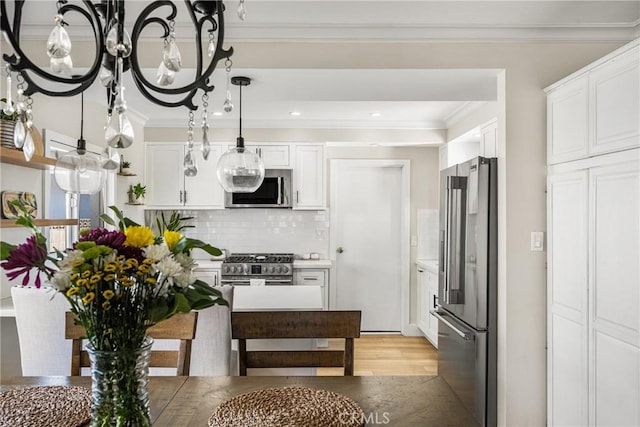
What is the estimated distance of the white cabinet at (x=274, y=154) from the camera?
4.96 meters

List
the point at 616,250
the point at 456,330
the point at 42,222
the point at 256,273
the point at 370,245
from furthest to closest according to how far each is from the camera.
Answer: the point at 370,245 → the point at 256,273 → the point at 456,330 → the point at 42,222 → the point at 616,250

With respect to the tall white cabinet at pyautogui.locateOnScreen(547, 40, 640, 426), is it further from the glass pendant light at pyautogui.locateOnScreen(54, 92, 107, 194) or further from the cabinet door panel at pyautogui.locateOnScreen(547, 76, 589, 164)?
the glass pendant light at pyautogui.locateOnScreen(54, 92, 107, 194)

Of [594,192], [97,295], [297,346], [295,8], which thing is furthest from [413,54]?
[97,295]

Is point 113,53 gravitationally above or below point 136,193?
above

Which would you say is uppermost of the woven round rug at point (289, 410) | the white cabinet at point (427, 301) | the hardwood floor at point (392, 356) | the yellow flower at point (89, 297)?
the yellow flower at point (89, 297)

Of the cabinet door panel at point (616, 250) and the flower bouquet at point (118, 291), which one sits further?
the cabinet door panel at point (616, 250)

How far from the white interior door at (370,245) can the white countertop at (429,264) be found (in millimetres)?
287

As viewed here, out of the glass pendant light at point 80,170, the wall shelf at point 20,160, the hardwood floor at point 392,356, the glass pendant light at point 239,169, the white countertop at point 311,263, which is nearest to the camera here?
the glass pendant light at point 80,170

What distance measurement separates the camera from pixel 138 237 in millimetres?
1005

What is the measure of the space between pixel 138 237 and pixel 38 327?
5.04 feet

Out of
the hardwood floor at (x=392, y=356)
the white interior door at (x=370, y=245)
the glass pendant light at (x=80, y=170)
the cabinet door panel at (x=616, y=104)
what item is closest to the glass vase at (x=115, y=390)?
the glass pendant light at (x=80, y=170)

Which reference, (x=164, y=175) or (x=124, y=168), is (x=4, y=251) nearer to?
(x=124, y=168)

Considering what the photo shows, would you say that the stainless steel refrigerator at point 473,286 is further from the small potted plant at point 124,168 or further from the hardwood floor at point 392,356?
the small potted plant at point 124,168

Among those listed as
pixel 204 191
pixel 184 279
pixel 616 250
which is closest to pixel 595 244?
pixel 616 250
